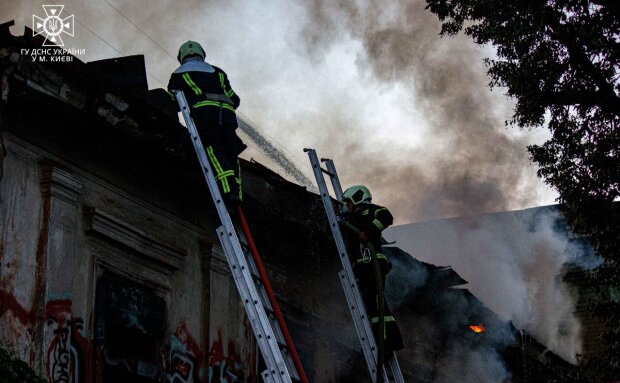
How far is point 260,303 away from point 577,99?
16.2ft

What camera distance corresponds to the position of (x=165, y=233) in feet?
32.6

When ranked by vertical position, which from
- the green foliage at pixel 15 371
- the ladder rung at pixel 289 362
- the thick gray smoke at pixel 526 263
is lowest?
the green foliage at pixel 15 371

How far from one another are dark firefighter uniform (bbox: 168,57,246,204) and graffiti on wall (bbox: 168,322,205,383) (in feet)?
5.83

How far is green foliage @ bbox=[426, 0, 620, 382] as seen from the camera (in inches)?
429

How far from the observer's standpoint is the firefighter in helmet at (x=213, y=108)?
871cm

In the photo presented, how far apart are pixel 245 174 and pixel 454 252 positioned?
17.0 metres

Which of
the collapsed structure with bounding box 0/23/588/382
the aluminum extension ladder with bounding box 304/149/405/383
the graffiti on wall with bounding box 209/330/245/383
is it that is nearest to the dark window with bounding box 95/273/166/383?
the collapsed structure with bounding box 0/23/588/382

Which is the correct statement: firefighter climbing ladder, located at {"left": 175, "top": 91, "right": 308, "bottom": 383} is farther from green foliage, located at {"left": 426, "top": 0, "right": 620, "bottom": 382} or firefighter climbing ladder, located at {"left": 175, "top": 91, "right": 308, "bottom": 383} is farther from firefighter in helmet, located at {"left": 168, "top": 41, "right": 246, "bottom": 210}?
green foliage, located at {"left": 426, "top": 0, "right": 620, "bottom": 382}

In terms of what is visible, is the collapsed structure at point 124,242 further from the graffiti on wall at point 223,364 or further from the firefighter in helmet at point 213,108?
the firefighter in helmet at point 213,108

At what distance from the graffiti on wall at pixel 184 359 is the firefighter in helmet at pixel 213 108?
1.77 m

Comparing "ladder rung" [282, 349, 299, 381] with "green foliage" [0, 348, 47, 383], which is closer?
"green foliage" [0, 348, 47, 383]

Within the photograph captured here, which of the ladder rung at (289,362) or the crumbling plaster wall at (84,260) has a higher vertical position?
the crumbling plaster wall at (84,260)

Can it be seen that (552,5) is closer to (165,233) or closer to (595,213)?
(595,213)

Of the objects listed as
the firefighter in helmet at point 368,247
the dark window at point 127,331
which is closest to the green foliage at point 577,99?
the firefighter in helmet at point 368,247
